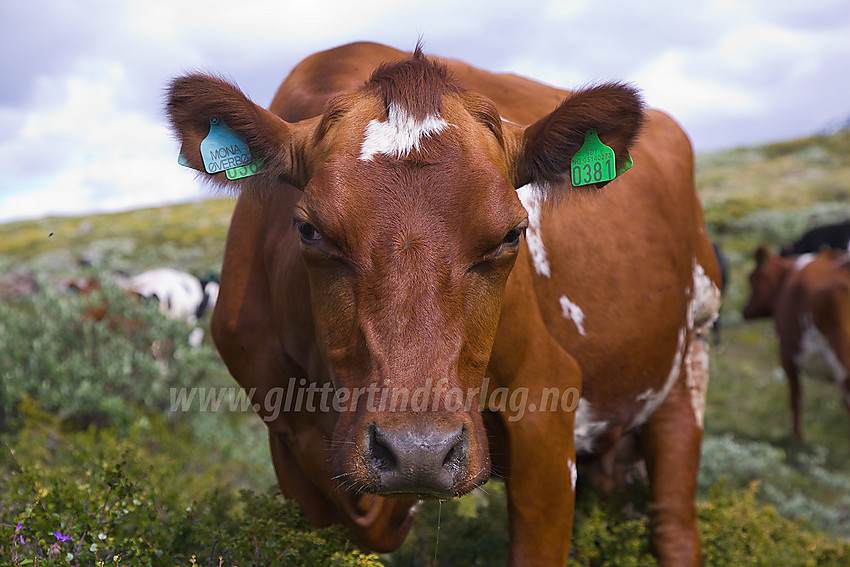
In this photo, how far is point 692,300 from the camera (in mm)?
4684

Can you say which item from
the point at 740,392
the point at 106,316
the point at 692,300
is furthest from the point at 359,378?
the point at 740,392

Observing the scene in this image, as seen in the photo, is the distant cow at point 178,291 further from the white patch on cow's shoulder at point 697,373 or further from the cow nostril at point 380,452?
the cow nostril at point 380,452

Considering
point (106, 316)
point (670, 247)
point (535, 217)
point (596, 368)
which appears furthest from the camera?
point (106, 316)

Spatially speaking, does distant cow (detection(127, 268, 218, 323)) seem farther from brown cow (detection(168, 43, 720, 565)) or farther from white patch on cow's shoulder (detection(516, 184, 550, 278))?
white patch on cow's shoulder (detection(516, 184, 550, 278))

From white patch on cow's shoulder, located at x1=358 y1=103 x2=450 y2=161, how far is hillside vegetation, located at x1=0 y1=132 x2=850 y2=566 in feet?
4.75

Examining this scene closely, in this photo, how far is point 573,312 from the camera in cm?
357

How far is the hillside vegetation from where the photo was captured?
9.77ft

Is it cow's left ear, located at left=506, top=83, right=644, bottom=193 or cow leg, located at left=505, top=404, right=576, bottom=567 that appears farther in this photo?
cow leg, located at left=505, top=404, right=576, bottom=567

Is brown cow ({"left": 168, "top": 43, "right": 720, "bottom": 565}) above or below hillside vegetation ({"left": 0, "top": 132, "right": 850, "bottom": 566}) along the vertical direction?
above

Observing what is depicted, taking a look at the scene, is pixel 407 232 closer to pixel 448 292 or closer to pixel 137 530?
pixel 448 292

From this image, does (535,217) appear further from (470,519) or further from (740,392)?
(740,392)

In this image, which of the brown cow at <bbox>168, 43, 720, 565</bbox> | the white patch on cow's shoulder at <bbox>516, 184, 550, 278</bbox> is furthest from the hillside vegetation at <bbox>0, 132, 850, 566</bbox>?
the white patch on cow's shoulder at <bbox>516, 184, 550, 278</bbox>

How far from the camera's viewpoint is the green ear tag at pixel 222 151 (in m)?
2.76

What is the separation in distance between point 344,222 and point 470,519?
2852mm
